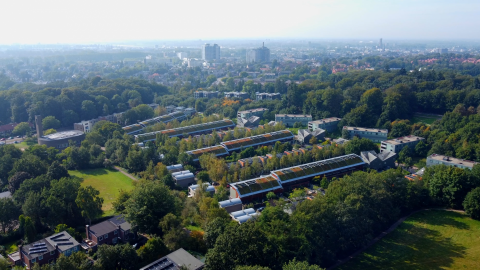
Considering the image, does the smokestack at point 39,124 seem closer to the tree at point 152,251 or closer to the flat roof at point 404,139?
the tree at point 152,251

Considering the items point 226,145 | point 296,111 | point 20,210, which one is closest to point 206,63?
point 296,111

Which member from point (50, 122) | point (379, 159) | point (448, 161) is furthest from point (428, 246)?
point (50, 122)

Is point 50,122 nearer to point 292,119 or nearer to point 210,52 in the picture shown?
point 292,119

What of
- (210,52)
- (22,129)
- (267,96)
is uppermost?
(210,52)

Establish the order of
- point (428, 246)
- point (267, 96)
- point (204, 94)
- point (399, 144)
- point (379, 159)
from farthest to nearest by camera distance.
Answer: point (204, 94) → point (267, 96) → point (399, 144) → point (379, 159) → point (428, 246)

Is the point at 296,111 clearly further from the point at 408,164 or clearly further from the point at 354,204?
the point at 354,204
